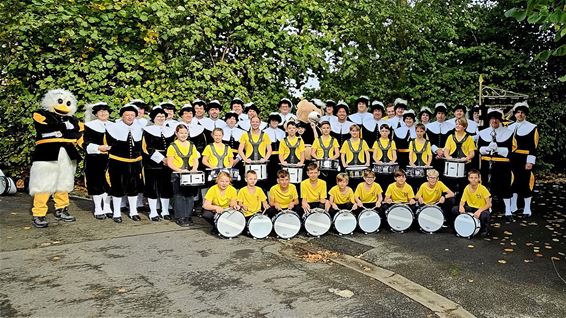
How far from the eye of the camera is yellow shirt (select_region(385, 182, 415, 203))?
314 inches

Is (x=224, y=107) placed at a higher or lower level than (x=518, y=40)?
lower

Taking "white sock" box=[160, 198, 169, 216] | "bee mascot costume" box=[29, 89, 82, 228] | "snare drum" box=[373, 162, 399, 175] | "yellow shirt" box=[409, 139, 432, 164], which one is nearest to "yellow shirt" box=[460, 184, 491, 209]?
"yellow shirt" box=[409, 139, 432, 164]

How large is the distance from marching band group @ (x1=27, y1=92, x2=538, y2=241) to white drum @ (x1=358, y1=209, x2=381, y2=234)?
0.02m

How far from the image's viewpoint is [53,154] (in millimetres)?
7793

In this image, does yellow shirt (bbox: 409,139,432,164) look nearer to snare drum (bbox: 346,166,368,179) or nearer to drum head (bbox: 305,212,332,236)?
snare drum (bbox: 346,166,368,179)

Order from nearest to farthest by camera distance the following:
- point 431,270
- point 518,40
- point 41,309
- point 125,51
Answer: point 41,309
point 431,270
point 125,51
point 518,40

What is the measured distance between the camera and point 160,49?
10695 millimetres

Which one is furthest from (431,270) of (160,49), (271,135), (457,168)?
(160,49)

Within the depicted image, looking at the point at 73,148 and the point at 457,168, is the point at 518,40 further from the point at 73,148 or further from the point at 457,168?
the point at 73,148

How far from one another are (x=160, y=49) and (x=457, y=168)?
21.5 feet

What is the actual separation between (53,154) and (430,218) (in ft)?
19.5

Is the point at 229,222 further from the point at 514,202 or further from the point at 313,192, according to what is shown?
the point at 514,202

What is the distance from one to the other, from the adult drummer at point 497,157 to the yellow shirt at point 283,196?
3792mm

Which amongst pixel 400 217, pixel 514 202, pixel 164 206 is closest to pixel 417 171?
pixel 400 217
